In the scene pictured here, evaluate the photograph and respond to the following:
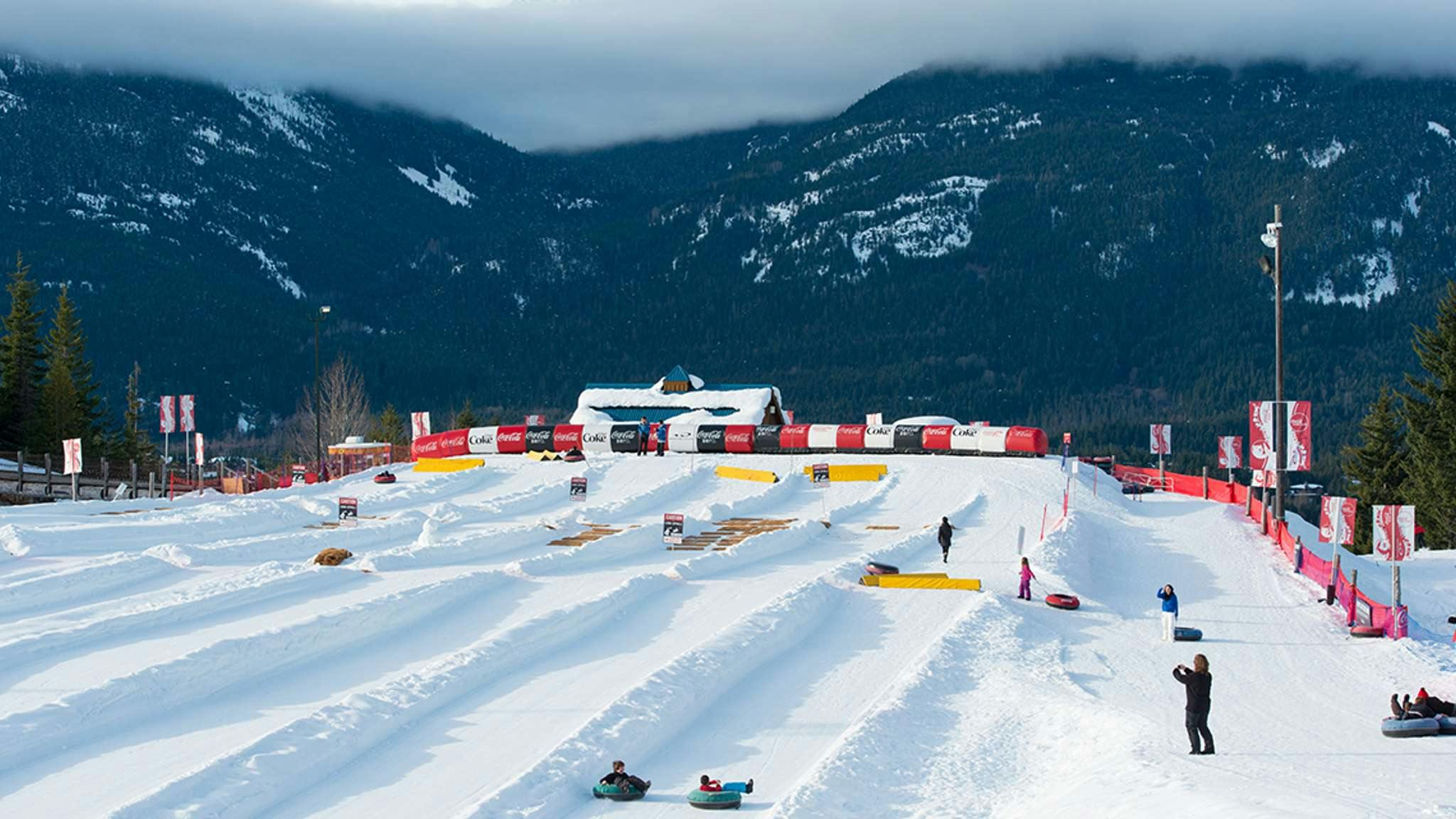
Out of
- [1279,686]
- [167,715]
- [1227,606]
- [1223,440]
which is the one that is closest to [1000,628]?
[1279,686]

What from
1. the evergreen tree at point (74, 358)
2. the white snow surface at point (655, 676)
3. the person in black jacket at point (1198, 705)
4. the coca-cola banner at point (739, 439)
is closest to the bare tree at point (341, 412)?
the evergreen tree at point (74, 358)

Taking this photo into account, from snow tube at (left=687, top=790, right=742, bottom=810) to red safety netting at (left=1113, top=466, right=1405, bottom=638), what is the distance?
18621mm

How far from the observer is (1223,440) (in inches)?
2291

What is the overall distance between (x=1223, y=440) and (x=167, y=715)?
45106mm

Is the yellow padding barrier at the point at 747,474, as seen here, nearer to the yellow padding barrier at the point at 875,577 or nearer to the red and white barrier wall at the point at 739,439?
the red and white barrier wall at the point at 739,439

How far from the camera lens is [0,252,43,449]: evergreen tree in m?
68.2

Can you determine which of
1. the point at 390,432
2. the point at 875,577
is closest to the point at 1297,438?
the point at 875,577

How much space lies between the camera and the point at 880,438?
67375 mm

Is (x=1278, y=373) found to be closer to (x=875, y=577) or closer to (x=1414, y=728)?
(x=875, y=577)

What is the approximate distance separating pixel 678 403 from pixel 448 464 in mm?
18841

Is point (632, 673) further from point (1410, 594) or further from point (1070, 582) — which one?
point (1410, 594)

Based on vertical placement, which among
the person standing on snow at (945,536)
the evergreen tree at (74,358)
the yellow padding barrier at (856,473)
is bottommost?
the person standing on snow at (945,536)

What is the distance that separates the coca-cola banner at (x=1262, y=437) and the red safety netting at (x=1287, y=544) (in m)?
1.88

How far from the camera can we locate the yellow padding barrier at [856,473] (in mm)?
58188
